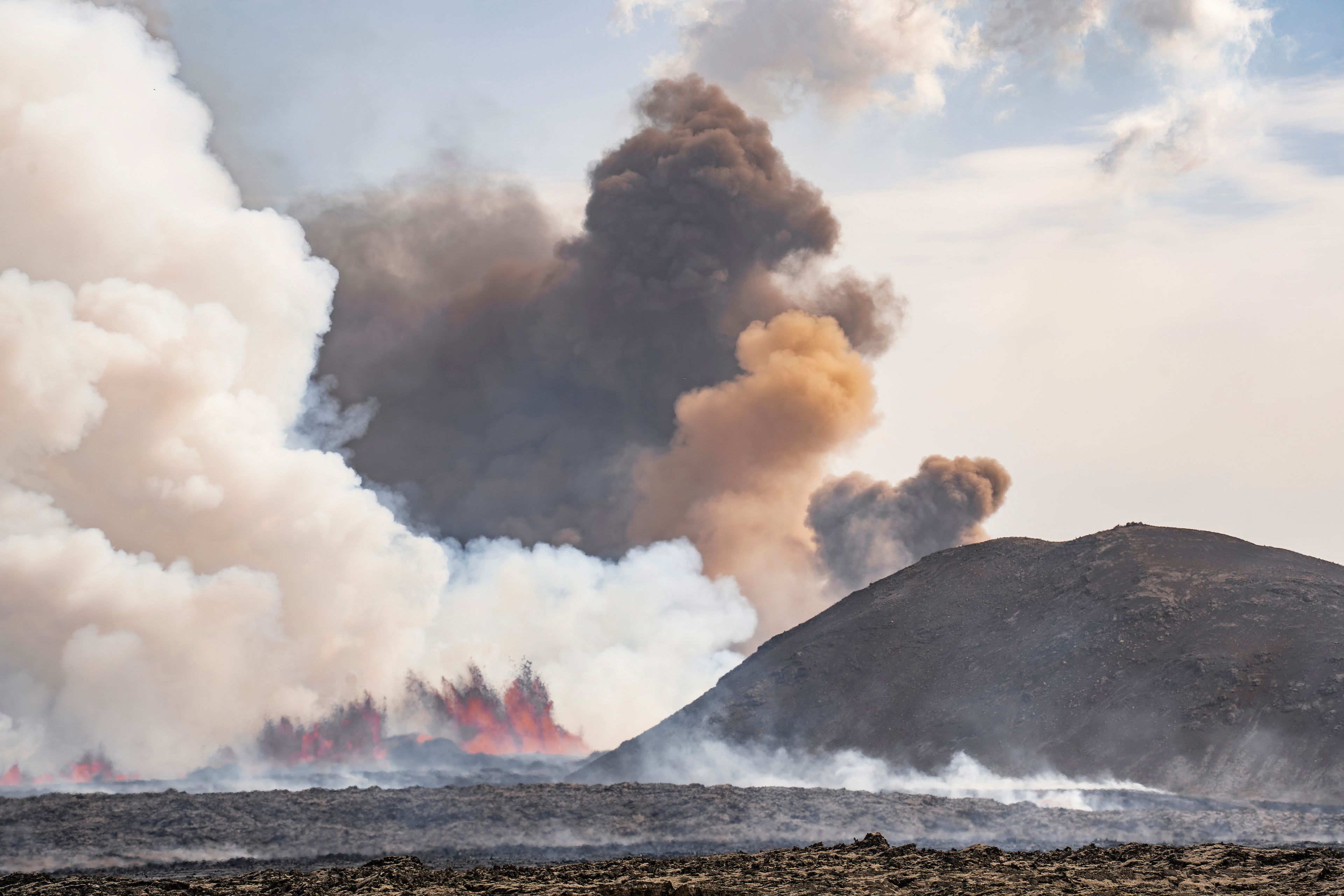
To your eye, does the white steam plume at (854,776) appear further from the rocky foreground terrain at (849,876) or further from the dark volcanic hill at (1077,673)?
the rocky foreground terrain at (849,876)

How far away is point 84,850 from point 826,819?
35542mm

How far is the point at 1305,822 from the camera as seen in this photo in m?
56.1

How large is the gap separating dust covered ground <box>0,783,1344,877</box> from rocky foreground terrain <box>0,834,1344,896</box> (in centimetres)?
1208

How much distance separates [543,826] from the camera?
2410 inches

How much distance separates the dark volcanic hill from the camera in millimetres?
77875

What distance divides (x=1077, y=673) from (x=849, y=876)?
63.6 meters

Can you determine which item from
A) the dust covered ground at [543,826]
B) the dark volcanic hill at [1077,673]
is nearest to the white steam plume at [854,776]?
the dark volcanic hill at [1077,673]

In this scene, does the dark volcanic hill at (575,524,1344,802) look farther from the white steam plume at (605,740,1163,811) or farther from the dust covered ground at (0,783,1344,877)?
the dust covered ground at (0,783,1344,877)

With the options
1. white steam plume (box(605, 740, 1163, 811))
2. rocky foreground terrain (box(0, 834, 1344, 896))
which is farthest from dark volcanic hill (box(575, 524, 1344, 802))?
rocky foreground terrain (box(0, 834, 1344, 896))

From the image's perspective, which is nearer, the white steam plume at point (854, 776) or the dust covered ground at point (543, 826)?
the dust covered ground at point (543, 826)

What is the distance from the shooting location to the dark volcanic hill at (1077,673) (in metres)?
77.9

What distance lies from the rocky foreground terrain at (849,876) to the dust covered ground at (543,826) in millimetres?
12085

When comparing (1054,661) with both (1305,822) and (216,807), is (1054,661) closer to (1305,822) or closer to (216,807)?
(1305,822)

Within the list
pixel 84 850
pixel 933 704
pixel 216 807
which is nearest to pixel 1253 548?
pixel 933 704
